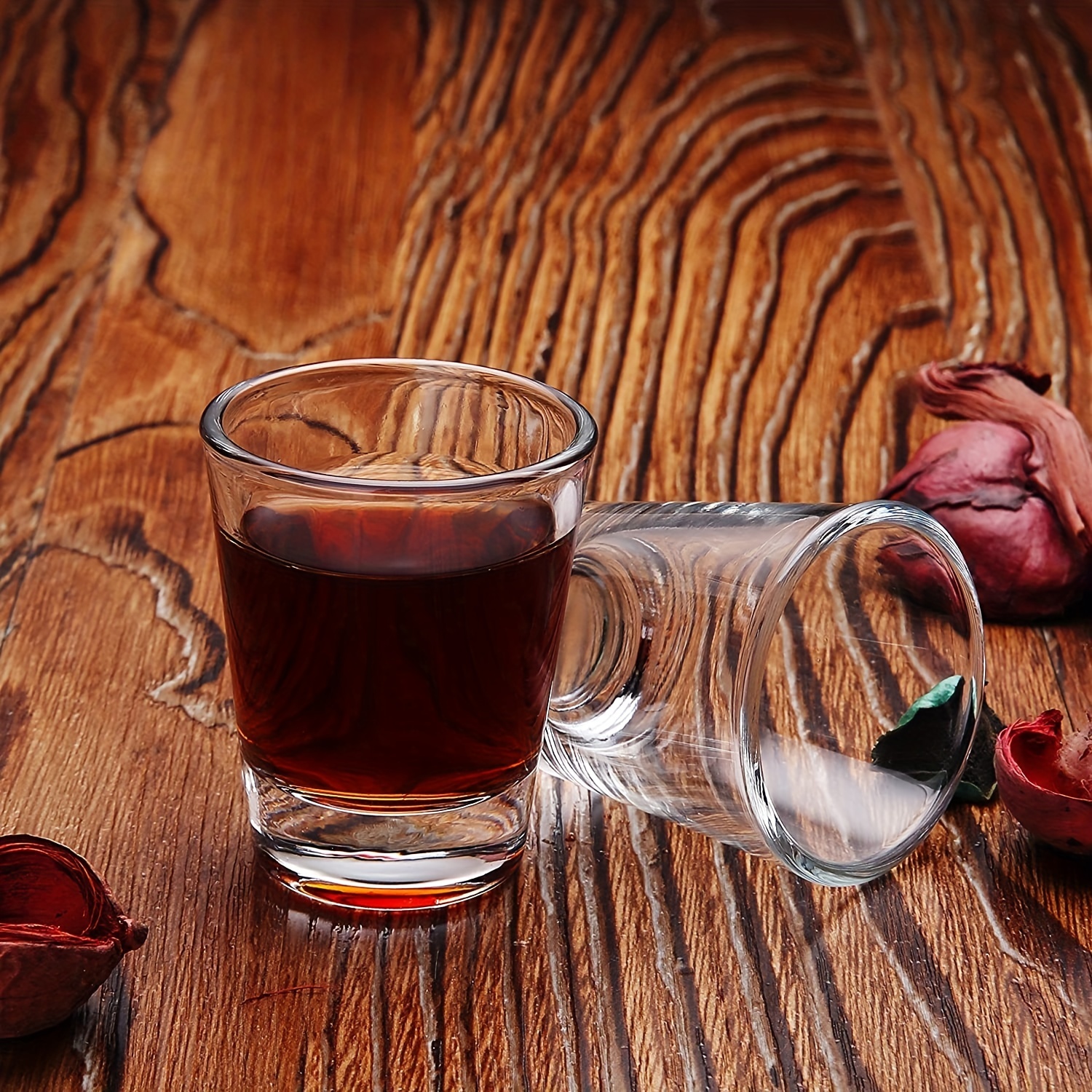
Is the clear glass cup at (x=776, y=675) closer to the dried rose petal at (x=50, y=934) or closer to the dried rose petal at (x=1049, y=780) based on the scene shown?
the dried rose petal at (x=1049, y=780)

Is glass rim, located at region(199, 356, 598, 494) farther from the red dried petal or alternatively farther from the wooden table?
the red dried petal

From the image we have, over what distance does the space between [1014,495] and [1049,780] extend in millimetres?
196

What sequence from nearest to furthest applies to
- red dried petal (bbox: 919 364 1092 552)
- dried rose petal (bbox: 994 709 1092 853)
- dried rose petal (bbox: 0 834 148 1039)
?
dried rose petal (bbox: 0 834 148 1039) < dried rose petal (bbox: 994 709 1092 853) < red dried petal (bbox: 919 364 1092 552)

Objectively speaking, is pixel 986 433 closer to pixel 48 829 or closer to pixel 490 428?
pixel 490 428

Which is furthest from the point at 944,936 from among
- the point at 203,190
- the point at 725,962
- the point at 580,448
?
the point at 203,190

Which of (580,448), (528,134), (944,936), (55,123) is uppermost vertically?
(580,448)

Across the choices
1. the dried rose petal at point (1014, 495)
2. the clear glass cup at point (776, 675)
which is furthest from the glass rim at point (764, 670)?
the dried rose petal at point (1014, 495)

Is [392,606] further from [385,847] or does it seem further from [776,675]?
[776,675]

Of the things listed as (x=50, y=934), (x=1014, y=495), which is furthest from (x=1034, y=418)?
(x=50, y=934)

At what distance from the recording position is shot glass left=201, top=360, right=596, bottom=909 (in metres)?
0.47

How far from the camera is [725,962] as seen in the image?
19.9 inches

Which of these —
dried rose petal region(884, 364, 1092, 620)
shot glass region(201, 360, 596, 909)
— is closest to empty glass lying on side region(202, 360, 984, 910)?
shot glass region(201, 360, 596, 909)

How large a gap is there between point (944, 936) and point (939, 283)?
26.1 inches

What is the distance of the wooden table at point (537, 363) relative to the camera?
0.48 meters
